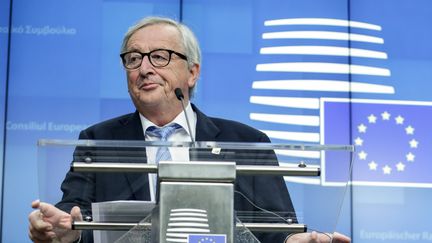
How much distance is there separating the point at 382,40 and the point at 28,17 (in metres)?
2.36

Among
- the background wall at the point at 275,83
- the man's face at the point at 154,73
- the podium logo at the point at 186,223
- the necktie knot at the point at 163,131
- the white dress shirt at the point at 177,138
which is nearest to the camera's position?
the podium logo at the point at 186,223

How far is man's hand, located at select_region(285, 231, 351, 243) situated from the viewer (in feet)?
4.55

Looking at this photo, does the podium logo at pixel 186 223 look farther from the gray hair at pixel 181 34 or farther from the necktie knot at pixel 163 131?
the gray hair at pixel 181 34

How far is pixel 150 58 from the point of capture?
6.55 ft

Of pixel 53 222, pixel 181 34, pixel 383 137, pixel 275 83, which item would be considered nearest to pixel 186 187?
pixel 53 222

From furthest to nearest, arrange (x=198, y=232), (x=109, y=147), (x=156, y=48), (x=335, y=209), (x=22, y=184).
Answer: (x=22, y=184) → (x=156, y=48) → (x=335, y=209) → (x=109, y=147) → (x=198, y=232)

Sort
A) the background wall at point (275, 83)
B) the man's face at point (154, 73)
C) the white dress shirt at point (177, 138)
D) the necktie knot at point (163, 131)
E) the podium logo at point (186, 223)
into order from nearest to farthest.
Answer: the podium logo at point (186, 223) < the white dress shirt at point (177, 138) < the necktie knot at point (163, 131) < the man's face at point (154, 73) < the background wall at point (275, 83)

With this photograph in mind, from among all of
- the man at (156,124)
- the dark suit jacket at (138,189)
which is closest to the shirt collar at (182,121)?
the man at (156,124)

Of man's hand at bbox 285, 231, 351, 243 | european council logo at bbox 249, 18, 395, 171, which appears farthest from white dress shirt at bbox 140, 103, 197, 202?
european council logo at bbox 249, 18, 395, 171

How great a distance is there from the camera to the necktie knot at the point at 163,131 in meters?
1.87

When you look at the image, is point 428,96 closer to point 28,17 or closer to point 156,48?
point 28,17

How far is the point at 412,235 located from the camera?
477 centimetres

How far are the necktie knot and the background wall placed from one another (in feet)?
9.39

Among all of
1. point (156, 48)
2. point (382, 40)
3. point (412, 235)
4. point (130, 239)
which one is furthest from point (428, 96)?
point (130, 239)
